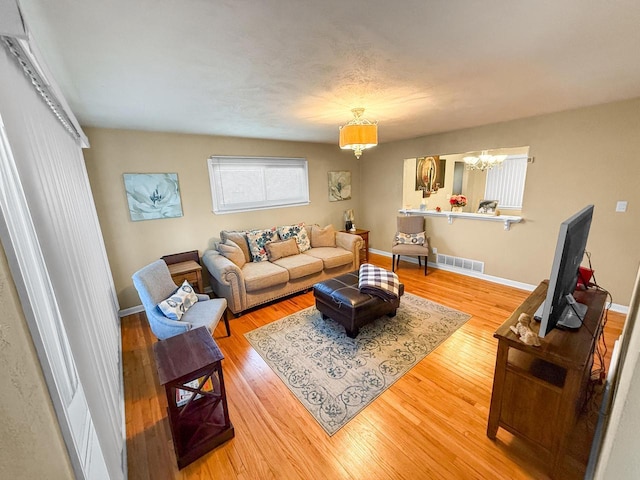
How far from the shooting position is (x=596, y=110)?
9.14ft

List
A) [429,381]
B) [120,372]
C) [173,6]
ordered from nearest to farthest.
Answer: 1. [173,6]
2. [429,381]
3. [120,372]

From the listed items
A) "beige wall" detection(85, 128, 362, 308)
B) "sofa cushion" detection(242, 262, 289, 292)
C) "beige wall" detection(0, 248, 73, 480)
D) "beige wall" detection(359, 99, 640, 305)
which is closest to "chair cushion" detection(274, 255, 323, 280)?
"sofa cushion" detection(242, 262, 289, 292)

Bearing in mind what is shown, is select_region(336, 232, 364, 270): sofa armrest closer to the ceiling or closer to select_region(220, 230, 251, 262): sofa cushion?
select_region(220, 230, 251, 262): sofa cushion

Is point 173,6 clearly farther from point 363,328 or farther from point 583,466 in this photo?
point 583,466

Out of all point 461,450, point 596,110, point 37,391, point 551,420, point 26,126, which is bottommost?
point 461,450

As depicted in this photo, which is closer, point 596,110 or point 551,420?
point 551,420

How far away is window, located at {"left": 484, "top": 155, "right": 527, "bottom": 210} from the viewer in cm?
500

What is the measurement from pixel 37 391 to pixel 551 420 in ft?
6.92

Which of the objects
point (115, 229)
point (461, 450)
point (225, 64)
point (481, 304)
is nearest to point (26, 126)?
point (225, 64)

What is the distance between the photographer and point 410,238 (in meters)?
4.48

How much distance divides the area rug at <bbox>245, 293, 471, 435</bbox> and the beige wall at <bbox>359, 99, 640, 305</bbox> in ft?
4.80

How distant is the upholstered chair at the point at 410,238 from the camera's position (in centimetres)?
430

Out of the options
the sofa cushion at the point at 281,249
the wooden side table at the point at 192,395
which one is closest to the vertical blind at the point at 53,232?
the wooden side table at the point at 192,395

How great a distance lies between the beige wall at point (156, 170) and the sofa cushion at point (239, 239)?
178mm
